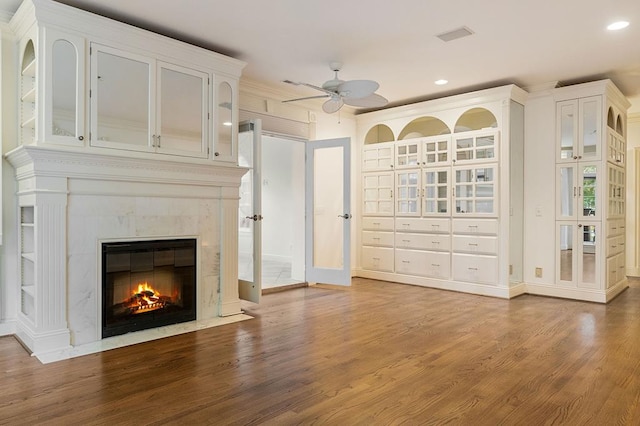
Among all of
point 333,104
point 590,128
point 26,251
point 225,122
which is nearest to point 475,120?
point 590,128

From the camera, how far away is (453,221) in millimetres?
5883

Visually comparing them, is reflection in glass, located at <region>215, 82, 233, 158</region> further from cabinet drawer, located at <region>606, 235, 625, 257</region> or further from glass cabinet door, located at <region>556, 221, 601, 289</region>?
cabinet drawer, located at <region>606, 235, 625, 257</region>

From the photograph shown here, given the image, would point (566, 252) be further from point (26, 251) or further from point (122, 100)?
point (26, 251)

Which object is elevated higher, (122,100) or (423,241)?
(122,100)

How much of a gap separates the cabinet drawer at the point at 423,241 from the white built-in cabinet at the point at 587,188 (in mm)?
1398

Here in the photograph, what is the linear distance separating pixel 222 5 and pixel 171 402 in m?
2.93

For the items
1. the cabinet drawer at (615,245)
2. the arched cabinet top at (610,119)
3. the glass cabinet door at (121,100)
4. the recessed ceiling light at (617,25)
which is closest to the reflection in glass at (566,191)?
the cabinet drawer at (615,245)

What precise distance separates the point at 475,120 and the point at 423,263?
7.01 ft

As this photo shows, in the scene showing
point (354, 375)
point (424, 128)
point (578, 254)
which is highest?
point (424, 128)

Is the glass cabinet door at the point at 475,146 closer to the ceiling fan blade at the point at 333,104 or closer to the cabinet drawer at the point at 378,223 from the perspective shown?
the cabinet drawer at the point at 378,223

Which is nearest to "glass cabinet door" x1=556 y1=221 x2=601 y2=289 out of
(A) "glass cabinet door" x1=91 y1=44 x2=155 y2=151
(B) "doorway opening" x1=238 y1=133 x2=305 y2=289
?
(B) "doorway opening" x1=238 y1=133 x2=305 y2=289

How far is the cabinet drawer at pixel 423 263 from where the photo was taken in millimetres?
6000

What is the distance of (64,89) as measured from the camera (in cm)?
332

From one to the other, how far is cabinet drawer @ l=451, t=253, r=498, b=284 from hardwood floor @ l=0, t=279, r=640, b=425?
3.68ft
